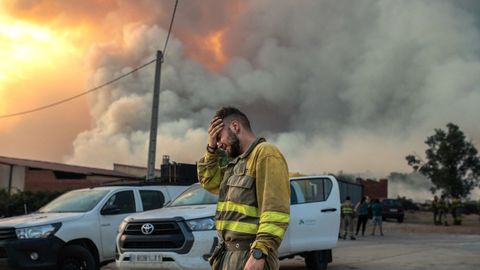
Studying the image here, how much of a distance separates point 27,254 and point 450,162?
142 feet

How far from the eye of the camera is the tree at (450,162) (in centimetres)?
4616

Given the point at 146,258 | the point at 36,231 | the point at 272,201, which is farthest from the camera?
the point at 36,231

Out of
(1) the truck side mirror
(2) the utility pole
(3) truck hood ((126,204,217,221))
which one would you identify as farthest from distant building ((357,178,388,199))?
(3) truck hood ((126,204,217,221))

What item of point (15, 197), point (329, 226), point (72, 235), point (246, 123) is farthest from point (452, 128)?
point (246, 123)

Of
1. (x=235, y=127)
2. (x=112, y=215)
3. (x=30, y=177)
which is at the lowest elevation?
(x=112, y=215)

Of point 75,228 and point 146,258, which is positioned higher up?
point 75,228

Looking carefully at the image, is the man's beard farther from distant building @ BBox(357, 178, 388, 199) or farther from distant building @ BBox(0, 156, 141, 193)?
distant building @ BBox(357, 178, 388, 199)

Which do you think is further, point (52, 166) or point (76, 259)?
point (52, 166)

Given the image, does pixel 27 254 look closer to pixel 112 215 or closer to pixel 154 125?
pixel 112 215

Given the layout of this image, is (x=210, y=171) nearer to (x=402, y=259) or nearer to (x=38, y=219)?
(x=38, y=219)

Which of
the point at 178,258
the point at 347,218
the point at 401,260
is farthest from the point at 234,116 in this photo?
the point at 347,218

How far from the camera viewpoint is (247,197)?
136 inches

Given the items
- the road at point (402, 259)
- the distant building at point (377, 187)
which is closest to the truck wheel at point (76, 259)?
the road at point (402, 259)

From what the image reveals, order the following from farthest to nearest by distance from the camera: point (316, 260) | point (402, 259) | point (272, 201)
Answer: point (402, 259) → point (316, 260) → point (272, 201)
